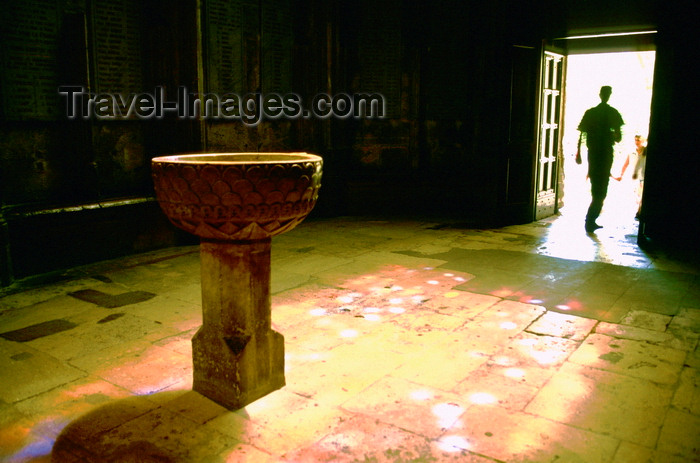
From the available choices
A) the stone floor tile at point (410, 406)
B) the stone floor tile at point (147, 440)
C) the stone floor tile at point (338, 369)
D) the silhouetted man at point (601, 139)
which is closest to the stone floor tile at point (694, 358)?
the stone floor tile at point (410, 406)

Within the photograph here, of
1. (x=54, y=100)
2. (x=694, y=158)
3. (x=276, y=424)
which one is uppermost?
(x=54, y=100)

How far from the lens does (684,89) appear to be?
6.22 meters

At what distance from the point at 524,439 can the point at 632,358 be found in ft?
4.13

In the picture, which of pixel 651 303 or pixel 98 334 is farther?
pixel 651 303

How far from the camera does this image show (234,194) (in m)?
2.35

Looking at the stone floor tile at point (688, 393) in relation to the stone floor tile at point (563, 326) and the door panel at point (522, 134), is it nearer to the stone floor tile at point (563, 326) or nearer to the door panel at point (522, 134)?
the stone floor tile at point (563, 326)

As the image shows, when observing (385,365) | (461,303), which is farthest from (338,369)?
(461,303)

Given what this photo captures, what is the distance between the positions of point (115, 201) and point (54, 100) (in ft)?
3.69

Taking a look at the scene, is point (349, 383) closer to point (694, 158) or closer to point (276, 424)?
point (276, 424)

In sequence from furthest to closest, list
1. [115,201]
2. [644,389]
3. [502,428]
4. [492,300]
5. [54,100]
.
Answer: [115,201], [54,100], [492,300], [644,389], [502,428]

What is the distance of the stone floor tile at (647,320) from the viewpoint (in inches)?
149

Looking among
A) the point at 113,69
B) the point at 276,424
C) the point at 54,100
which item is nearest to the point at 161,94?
the point at 113,69

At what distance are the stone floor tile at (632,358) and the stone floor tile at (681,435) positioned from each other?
1.24 ft

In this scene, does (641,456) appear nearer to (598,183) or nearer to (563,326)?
(563,326)
